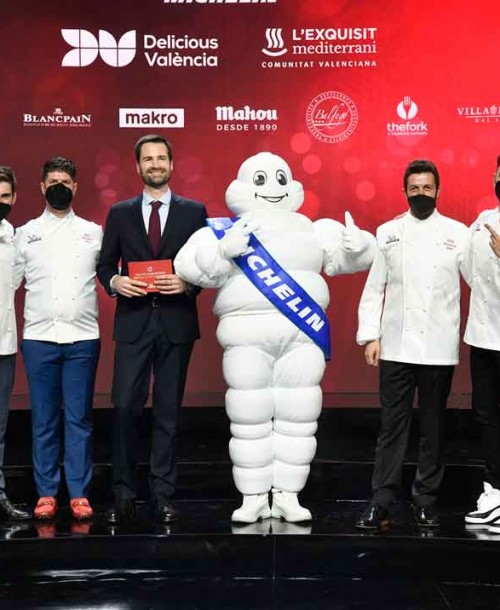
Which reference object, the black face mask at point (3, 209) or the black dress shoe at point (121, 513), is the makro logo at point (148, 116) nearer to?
the black face mask at point (3, 209)

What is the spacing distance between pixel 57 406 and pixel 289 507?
107 cm

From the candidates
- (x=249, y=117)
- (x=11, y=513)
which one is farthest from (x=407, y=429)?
(x=249, y=117)

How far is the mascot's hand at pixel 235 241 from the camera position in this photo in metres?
3.89

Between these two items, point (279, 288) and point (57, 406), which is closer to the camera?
point (279, 288)

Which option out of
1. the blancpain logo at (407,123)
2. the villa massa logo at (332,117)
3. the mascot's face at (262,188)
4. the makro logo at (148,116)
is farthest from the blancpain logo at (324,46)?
the mascot's face at (262,188)

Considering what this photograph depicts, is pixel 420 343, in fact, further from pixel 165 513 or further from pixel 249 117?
pixel 249 117

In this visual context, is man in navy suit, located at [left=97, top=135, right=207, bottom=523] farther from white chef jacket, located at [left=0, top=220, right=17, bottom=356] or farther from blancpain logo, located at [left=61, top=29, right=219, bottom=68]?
blancpain logo, located at [left=61, top=29, right=219, bottom=68]

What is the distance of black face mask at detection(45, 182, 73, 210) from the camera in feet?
13.7

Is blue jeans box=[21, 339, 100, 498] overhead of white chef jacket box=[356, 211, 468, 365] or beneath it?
beneath

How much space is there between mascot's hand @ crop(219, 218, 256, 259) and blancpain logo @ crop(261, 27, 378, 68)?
245cm

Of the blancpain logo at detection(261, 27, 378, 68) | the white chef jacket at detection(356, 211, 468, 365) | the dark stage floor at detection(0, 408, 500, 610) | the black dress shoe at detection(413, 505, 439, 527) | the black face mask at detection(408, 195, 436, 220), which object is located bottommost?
the dark stage floor at detection(0, 408, 500, 610)

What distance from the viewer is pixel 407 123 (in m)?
6.07

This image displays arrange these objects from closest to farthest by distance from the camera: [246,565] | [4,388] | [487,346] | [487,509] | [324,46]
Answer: [246,565] < [487,346] < [487,509] < [4,388] < [324,46]

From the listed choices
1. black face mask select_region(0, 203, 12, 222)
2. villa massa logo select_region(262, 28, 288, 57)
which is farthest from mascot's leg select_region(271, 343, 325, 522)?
villa massa logo select_region(262, 28, 288, 57)
